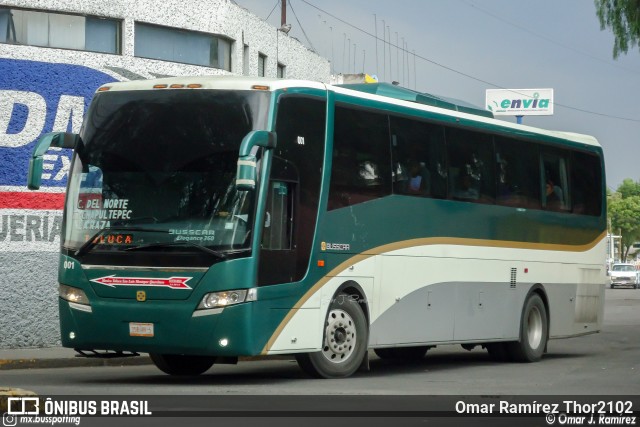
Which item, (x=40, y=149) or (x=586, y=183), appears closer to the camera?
(x=40, y=149)

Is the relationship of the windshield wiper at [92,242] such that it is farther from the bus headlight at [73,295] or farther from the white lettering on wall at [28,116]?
the white lettering on wall at [28,116]

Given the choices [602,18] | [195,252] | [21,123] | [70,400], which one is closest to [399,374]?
[195,252]

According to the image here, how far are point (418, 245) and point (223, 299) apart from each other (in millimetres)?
4014

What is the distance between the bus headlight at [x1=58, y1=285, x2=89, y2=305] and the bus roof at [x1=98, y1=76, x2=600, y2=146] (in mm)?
2393

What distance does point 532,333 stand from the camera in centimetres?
2025

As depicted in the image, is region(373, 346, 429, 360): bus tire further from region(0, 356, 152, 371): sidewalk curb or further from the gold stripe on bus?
region(0, 356, 152, 371): sidewalk curb

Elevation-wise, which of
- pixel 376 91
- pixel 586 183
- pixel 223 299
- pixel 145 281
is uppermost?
pixel 376 91

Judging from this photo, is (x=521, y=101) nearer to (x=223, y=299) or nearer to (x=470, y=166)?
(x=470, y=166)

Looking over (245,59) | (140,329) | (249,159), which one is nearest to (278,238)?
(249,159)

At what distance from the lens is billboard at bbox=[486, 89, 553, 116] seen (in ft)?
175

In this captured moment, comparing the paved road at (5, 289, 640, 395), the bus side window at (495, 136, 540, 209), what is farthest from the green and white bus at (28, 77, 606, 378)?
the bus side window at (495, 136, 540, 209)

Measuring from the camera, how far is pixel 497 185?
19.0 metres

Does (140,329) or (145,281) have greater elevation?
(145,281)

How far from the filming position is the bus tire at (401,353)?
66.0 feet
